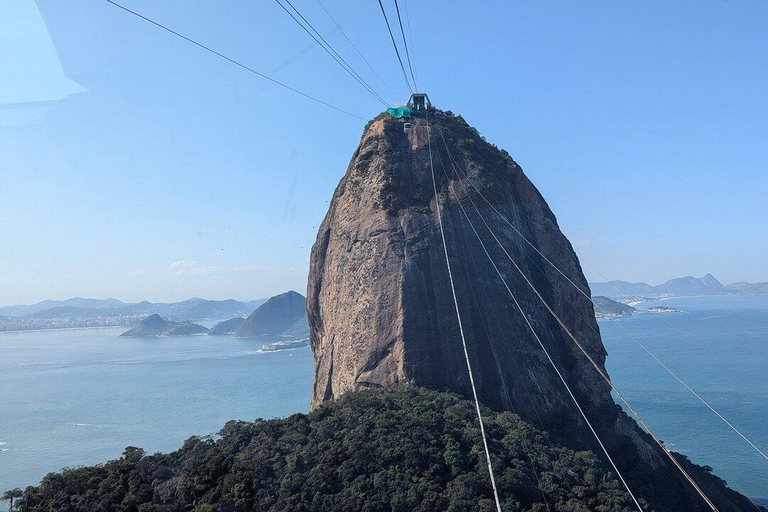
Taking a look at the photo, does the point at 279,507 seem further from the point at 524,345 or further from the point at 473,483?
the point at 524,345

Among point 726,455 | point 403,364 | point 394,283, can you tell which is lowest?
point 726,455

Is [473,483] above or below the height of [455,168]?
below

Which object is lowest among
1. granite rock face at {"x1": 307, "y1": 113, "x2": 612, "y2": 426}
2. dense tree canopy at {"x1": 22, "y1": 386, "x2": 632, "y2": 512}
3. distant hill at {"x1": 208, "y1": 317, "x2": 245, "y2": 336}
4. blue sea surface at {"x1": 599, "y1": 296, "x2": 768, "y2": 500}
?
blue sea surface at {"x1": 599, "y1": 296, "x2": 768, "y2": 500}

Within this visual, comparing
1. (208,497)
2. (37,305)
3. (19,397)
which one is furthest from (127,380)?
(37,305)

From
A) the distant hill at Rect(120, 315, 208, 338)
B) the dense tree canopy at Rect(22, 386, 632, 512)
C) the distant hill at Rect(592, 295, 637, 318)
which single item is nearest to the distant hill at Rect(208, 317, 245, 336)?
the distant hill at Rect(120, 315, 208, 338)

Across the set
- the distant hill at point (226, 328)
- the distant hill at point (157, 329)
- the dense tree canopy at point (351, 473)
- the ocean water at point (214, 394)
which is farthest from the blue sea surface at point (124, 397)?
the distant hill at point (226, 328)

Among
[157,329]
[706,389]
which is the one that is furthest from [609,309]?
[157,329]

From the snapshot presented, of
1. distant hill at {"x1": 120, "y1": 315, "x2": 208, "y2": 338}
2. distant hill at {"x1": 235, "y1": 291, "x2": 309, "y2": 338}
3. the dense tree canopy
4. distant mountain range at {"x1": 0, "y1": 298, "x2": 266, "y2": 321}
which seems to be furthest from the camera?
distant mountain range at {"x1": 0, "y1": 298, "x2": 266, "y2": 321}

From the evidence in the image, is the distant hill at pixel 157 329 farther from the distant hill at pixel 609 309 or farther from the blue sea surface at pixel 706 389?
the distant hill at pixel 609 309

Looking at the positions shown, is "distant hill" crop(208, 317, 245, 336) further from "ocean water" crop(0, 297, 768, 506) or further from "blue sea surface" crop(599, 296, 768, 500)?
"blue sea surface" crop(599, 296, 768, 500)
